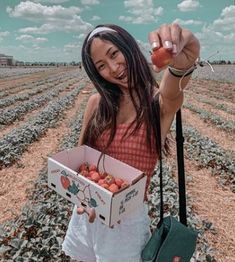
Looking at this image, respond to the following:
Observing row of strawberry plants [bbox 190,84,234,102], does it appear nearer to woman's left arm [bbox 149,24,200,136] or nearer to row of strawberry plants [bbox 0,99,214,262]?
row of strawberry plants [bbox 0,99,214,262]

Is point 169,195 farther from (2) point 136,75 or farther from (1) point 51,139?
(1) point 51,139

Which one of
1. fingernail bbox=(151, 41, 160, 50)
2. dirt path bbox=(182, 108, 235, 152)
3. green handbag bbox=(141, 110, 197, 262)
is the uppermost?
fingernail bbox=(151, 41, 160, 50)

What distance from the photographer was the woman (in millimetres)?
2389

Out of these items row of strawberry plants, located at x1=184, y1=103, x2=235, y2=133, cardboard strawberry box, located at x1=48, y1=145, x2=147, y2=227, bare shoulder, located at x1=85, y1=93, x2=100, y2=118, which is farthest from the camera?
row of strawberry plants, located at x1=184, y1=103, x2=235, y2=133

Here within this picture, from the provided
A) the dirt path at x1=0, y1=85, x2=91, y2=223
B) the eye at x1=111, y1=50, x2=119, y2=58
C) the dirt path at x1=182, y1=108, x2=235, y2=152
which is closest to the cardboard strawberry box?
the eye at x1=111, y1=50, x2=119, y2=58

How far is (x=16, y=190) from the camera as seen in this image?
787 centimetres

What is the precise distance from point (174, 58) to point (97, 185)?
953 mm

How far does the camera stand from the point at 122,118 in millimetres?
2648

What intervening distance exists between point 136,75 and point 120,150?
59 centimetres

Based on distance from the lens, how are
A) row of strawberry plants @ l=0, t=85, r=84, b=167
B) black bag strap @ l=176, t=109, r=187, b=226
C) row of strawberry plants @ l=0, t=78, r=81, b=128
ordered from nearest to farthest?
black bag strap @ l=176, t=109, r=187, b=226
row of strawberry plants @ l=0, t=85, r=84, b=167
row of strawberry plants @ l=0, t=78, r=81, b=128

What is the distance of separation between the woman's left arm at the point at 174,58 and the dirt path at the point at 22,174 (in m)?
5.10

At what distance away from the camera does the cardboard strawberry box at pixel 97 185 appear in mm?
2199

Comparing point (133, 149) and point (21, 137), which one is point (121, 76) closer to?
point (133, 149)

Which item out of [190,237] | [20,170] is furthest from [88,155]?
[20,170]
